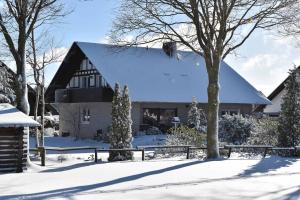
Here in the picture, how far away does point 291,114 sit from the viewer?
24.5 m

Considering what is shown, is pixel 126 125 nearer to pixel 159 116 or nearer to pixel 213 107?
pixel 213 107

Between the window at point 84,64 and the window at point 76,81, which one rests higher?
the window at point 84,64

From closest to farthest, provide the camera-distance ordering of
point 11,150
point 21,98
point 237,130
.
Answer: point 11,150 < point 21,98 < point 237,130

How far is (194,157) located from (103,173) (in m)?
7.35

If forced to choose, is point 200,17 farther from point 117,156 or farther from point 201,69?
point 201,69

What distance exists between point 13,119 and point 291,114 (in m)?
13.3

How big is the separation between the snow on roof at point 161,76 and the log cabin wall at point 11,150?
19961 millimetres

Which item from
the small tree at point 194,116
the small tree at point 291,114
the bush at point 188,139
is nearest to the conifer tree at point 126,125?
the bush at point 188,139

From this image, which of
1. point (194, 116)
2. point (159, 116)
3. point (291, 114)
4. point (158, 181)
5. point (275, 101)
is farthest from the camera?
point (275, 101)

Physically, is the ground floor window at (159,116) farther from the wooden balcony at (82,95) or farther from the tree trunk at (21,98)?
the tree trunk at (21,98)

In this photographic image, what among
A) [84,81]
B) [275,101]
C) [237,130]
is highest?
[84,81]

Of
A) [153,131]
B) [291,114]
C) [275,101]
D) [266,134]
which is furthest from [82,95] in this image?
[291,114]

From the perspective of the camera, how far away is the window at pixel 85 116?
138 ft

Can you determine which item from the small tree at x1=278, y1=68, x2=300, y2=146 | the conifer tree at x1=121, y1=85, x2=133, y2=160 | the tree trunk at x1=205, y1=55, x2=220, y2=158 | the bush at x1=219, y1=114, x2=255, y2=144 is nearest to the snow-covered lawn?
the tree trunk at x1=205, y1=55, x2=220, y2=158
